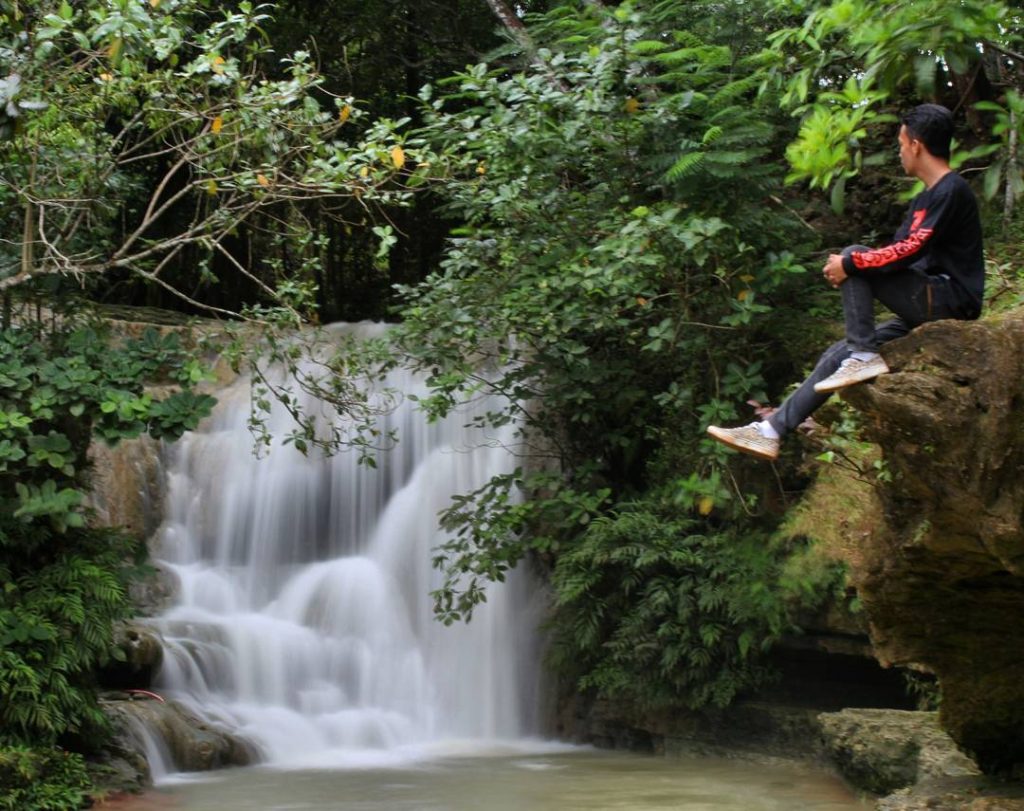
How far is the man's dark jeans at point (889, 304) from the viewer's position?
4.85 m

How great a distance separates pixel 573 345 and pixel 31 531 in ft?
13.3

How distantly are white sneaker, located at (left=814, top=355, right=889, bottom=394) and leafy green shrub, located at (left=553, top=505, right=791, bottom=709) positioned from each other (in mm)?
4145

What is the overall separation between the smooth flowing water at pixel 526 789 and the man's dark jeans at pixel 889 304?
3611 millimetres

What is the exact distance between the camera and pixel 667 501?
960 cm

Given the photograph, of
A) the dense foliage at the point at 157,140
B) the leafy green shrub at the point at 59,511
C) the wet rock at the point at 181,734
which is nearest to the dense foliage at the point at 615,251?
the dense foliage at the point at 157,140

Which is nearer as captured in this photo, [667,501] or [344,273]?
[667,501]

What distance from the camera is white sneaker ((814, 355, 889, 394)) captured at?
188 inches

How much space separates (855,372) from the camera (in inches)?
189

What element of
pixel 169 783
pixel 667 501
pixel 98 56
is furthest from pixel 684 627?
pixel 98 56

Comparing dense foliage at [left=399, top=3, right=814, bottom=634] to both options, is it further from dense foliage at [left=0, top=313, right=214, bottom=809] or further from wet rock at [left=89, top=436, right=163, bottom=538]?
wet rock at [left=89, top=436, right=163, bottom=538]

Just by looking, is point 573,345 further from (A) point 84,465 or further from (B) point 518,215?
(A) point 84,465

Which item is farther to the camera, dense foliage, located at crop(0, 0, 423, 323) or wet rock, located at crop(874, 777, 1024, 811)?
dense foliage, located at crop(0, 0, 423, 323)

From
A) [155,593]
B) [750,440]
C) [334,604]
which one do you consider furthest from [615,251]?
[155,593]

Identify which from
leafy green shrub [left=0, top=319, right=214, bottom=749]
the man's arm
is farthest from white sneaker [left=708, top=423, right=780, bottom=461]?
leafy green shrub [left=0, top=319, right=214, bottom=749]
